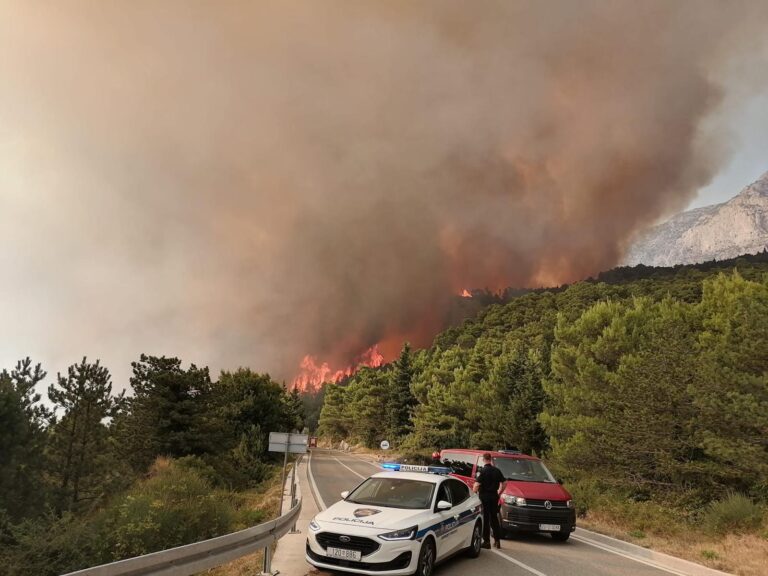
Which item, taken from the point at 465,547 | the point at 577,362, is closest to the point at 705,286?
the point at 577,362

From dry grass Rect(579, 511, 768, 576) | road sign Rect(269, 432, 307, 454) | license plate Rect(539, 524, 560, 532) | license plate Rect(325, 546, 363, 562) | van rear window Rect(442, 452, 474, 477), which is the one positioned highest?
road sign Rect(269, 432, 307, 454)

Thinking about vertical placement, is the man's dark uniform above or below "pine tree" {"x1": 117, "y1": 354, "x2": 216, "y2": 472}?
below

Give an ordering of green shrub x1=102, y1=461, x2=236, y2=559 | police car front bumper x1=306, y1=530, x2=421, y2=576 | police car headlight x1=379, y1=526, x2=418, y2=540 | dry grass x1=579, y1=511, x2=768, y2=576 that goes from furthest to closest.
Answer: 1. green shrub x1=102, y1=461, x2=236, y2=559
2. dry grass x1=579, y1=511, x2=768, y2=576
3. police car headlight x1=379, y1=526, x2=418, y2=540
4. police car front bumper x1=306, y1=530, x2=421, y2=576

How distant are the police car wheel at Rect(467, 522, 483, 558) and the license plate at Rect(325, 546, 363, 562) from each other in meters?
3.62

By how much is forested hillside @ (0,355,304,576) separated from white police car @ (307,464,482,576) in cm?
603

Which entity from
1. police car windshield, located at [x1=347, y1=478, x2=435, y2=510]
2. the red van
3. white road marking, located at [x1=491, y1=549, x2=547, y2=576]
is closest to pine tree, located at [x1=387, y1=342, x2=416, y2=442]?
the red van

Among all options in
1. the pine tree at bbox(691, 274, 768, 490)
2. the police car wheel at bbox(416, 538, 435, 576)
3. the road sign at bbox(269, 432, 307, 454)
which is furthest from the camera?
the pine tree at bbox(691, 274, 768, 490)

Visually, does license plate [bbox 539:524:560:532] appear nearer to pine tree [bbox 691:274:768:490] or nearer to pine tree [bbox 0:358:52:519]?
pine tree [bbox 691:274:768:490]

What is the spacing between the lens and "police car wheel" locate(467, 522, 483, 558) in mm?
10086

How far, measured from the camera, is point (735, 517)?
576 inches

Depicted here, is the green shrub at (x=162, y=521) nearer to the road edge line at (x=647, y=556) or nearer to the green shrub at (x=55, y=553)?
the green shrub at (x=55, y=553)

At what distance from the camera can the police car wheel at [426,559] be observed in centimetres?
773

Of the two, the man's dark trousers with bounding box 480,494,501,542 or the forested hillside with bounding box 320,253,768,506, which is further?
the forested hillside with bounding box 320,253,768,506

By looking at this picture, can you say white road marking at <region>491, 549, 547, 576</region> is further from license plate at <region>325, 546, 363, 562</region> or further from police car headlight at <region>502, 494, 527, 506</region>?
license plate at <region>325, 546, 363, 562</region>
